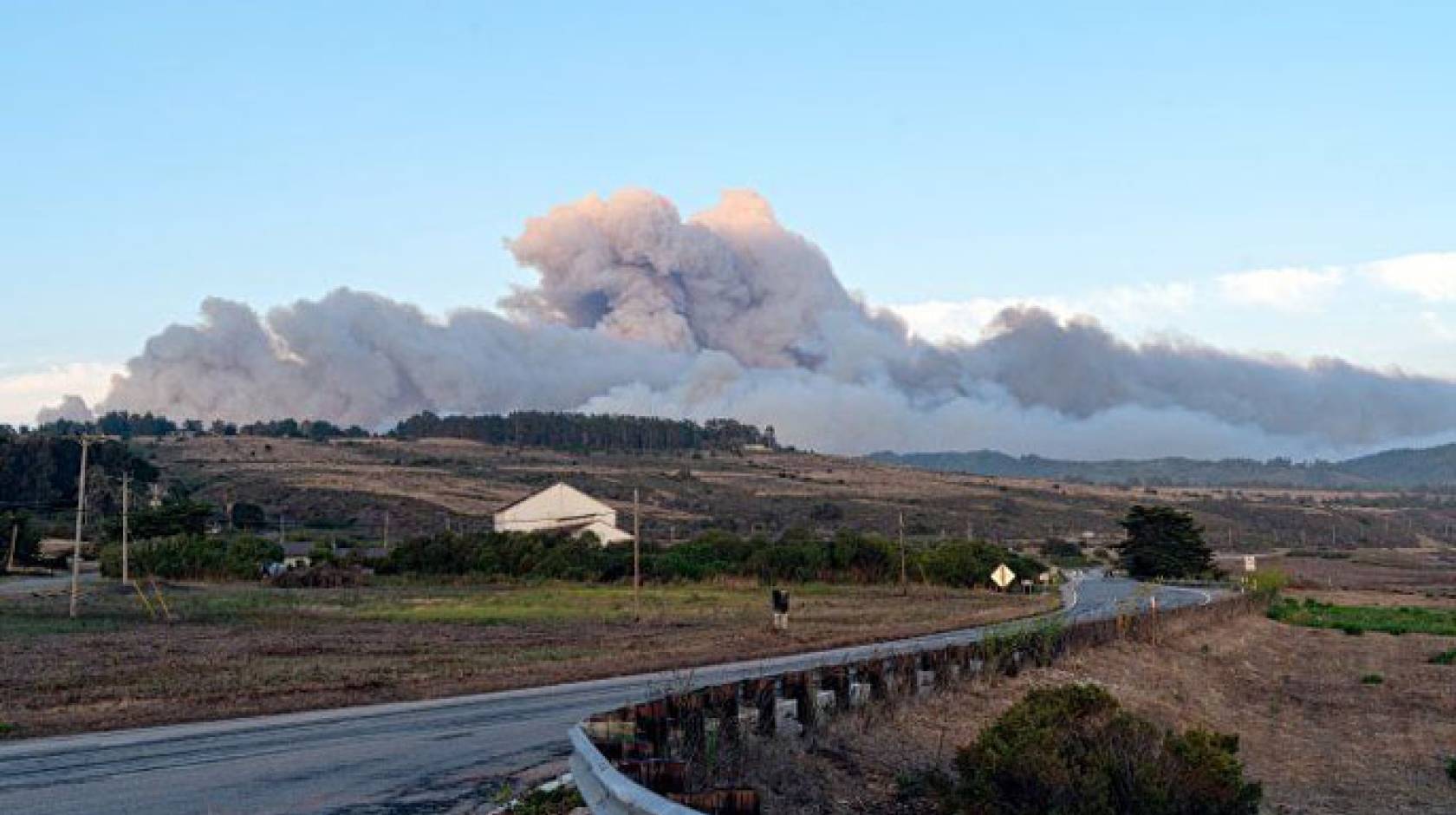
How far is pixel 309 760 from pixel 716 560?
69045 millimetres

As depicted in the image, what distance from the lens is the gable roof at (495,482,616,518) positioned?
115 m

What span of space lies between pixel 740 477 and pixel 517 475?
31.4 metres

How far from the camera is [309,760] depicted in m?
17.0

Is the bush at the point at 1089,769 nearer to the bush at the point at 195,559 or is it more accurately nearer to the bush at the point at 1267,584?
the bush at the point at 1267,584

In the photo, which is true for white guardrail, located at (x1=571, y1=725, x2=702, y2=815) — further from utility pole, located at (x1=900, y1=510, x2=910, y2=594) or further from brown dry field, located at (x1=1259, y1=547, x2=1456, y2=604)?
brown dry field, located at (x1=1259, y1=547, x2=1456, y2=604)

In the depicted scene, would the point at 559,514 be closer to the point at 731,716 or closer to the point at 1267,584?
the point at 1267,584

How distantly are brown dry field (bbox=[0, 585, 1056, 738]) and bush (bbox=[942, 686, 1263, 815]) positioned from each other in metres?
13.1

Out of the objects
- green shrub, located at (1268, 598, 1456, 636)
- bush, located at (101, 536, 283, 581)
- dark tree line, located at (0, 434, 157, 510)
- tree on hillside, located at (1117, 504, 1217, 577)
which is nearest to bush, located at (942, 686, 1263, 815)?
green shrub, located at (1268, 598, 1456, 636)

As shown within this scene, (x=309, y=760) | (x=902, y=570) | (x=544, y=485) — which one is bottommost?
(x=902, y=570)

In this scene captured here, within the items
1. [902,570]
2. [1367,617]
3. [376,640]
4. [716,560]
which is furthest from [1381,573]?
[376,640]

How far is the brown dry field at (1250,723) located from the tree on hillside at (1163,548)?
190ft

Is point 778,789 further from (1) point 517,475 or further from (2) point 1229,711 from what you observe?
(1) point 517,475

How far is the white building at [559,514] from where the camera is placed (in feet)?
365

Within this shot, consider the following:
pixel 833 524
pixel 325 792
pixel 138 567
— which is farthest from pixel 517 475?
pixel 325 792
